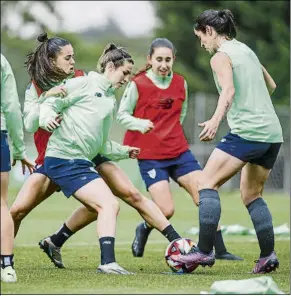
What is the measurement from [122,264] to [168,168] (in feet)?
4.86

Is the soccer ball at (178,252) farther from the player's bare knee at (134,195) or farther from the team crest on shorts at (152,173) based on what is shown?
the team crest on shorts at (152,173)

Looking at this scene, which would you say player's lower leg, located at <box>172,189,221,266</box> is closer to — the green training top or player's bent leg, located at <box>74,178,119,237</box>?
player's bent leg, located at <box>74,178,119,237</box>

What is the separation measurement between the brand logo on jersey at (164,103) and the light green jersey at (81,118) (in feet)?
7.94

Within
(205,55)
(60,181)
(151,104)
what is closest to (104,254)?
(60,181)

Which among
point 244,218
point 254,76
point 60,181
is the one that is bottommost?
point 244,218

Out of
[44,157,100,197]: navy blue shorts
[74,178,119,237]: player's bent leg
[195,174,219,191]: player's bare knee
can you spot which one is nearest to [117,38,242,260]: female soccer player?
[195,174,219,191]: player's bare knee

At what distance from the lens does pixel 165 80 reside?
40.3 feet

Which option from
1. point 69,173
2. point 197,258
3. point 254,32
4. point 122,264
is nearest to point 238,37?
point 254,32

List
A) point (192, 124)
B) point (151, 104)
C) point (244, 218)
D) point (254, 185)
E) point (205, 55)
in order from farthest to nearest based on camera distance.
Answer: point (205, 55)
point (192, 124)
point (244, 218)
point (151, 104)
point (254, 185)

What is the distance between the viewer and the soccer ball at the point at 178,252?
31.9ft

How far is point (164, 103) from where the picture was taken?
481 inches

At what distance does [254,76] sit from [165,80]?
2697mm

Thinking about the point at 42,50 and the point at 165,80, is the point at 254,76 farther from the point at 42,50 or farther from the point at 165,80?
the point at 165,80

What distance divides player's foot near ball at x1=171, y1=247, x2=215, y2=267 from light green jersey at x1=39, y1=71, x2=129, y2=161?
115 cm
